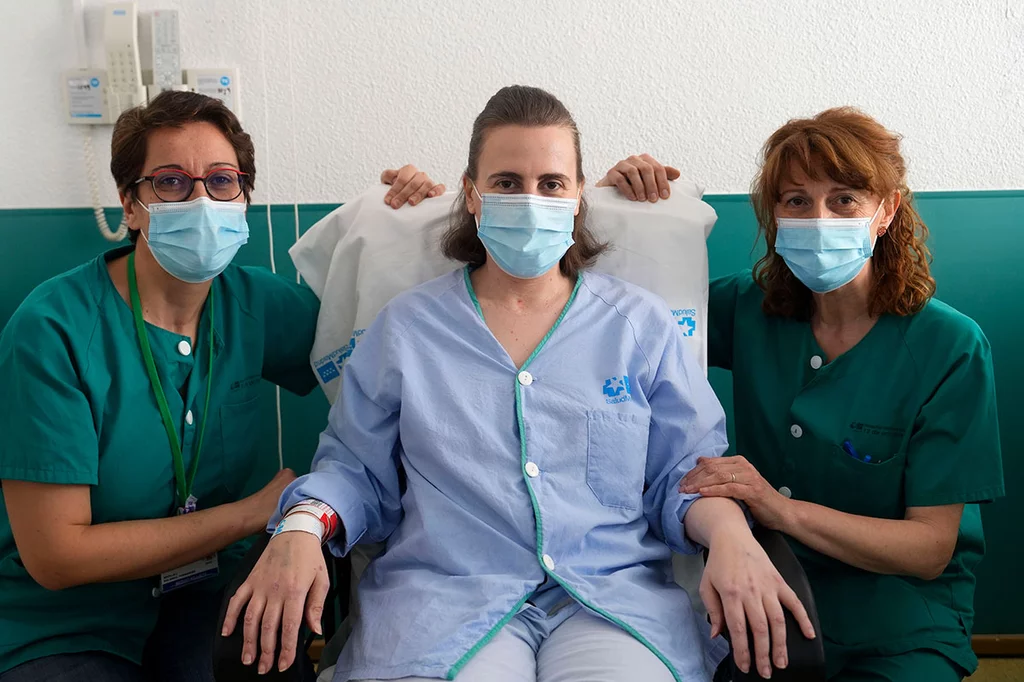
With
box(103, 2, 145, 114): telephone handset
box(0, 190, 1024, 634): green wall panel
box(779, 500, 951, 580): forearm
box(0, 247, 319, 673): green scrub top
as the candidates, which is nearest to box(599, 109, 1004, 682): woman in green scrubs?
box(779, 500, 951, 580): forearm

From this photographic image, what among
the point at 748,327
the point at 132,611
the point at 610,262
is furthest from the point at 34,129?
the point at 748,327

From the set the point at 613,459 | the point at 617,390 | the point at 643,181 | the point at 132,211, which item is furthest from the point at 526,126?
the point at 132,211

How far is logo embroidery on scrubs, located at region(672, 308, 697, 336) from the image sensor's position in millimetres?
1827

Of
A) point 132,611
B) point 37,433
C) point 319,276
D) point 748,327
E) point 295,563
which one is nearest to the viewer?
point 295,563

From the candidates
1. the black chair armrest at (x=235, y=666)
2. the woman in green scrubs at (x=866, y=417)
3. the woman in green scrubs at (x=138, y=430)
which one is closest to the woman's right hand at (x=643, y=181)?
the woman in green scrubs at (x=866, y=417)

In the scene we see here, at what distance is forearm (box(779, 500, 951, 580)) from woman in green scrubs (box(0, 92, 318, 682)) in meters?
0.98

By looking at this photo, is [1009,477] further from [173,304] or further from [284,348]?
[173,304]

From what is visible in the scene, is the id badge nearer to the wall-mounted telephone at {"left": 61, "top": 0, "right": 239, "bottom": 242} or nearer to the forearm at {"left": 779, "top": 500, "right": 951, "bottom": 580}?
the forearm at {"left": 779, "top": 500, "right": 951, "bottom": 580}

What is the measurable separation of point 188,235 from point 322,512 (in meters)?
0.58

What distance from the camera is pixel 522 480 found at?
1.50 m

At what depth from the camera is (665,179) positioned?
1923 millimetres

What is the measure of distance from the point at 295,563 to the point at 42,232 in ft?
5.37

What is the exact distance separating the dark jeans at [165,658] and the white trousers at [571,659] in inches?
19.2

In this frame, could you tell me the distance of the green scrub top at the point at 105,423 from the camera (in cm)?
144
